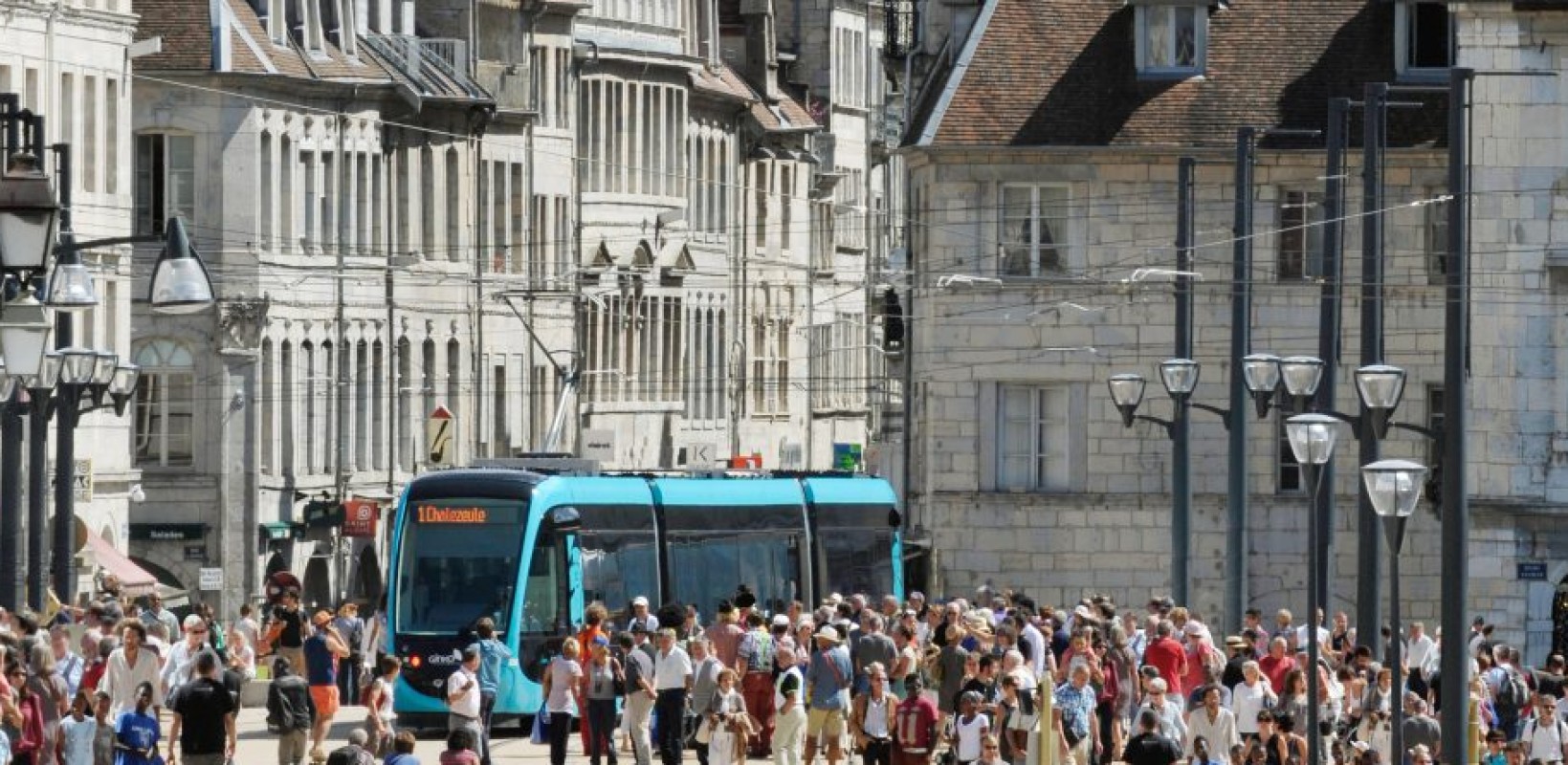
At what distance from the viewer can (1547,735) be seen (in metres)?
44.9

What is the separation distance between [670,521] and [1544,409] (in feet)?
47.0

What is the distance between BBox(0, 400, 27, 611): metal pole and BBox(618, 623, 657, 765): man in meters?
5.29

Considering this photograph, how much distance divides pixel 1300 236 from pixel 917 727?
28326mm

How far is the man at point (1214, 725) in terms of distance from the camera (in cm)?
4184

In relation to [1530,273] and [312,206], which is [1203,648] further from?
[312,206]

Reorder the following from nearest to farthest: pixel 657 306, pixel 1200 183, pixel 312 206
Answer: pixel 1200 183 → pixel 312 206 → pixel 657 306

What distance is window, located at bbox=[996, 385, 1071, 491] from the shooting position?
70.6 metres

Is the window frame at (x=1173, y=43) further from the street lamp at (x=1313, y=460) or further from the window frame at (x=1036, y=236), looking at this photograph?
the street lamp at (x=1313, y=460)

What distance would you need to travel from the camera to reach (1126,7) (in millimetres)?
71750

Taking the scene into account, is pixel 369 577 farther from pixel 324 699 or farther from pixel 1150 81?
pixel 324 699

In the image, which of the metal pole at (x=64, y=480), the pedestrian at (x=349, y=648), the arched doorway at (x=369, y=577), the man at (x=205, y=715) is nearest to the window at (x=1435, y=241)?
the pedestrian at (x=349, y=648)

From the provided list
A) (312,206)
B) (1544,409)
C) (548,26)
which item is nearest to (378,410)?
(312,206)

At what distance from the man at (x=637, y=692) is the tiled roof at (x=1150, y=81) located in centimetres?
2500

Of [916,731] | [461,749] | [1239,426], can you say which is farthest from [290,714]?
[1239,426]
